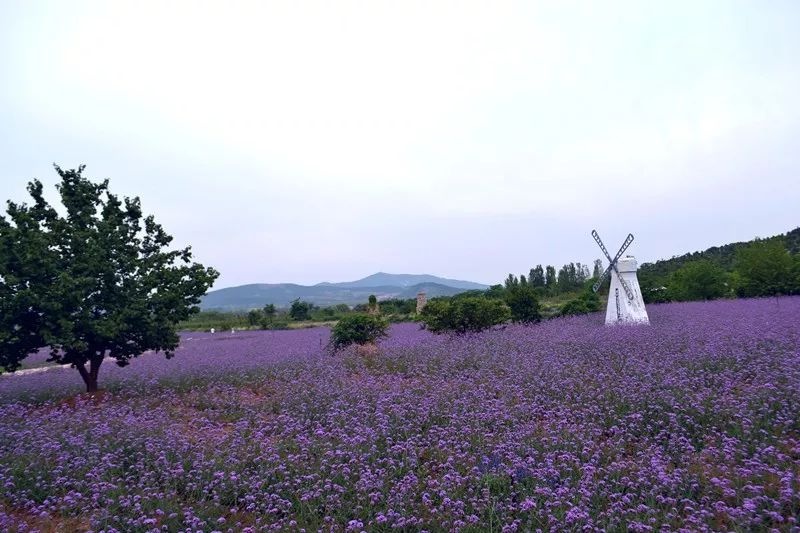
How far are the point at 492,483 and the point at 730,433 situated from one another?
10.1ft

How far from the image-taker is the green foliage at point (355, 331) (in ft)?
51.5

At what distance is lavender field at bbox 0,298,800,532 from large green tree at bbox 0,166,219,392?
1169mm

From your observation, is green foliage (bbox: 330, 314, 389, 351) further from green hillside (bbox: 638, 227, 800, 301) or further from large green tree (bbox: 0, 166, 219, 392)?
green hillside (bbox: 638, 227, 800, 301)

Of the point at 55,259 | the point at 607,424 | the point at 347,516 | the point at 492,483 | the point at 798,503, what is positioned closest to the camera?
the point at 798,503

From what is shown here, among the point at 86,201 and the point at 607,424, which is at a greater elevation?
the point at 86,201

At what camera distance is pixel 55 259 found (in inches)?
361

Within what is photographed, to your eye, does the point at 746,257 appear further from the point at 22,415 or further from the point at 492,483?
the point at 22,415

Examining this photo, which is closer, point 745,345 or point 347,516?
point 347,516

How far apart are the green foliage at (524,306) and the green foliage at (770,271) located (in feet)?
39.2

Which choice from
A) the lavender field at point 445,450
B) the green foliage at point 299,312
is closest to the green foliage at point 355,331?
the lavender field at point 445,450

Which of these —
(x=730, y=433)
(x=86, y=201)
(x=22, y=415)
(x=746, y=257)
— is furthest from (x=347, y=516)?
(x=746, y=257)

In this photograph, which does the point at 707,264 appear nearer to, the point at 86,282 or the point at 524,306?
the point at 524,306

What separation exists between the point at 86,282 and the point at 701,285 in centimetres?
2741

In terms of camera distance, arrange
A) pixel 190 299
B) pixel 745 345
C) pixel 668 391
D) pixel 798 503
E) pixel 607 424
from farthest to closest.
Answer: pixel 190 299
pixel 745 345
pixel 668 391
pixel 607 424
pixel 798 503
